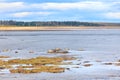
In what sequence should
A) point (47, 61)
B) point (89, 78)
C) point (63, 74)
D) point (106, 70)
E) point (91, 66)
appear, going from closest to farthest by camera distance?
point (89, 78) < point (63, 74) < point (106, 70) < point (91, 66) < point (47, 61)

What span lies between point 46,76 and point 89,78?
302 cm

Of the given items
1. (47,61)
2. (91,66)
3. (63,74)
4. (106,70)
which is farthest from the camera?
(47,61)

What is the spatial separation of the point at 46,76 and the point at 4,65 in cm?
801

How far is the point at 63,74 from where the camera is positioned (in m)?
31.3

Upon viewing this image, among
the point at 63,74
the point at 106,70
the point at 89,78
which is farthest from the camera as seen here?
the point at 106,70

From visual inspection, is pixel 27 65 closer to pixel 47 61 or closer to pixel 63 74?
pixel 47 61

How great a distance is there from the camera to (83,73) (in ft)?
105

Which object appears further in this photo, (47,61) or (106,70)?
(47,61)

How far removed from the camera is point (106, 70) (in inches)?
1330

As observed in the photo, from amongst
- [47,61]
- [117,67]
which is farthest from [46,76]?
[47,61]

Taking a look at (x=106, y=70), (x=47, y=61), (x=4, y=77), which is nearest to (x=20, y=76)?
(x=4, y=77)

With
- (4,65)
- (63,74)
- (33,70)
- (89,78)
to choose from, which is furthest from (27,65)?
(89,78)

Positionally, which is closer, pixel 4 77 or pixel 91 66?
pixel 4 77

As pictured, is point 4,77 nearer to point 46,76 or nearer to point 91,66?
point 46,76
